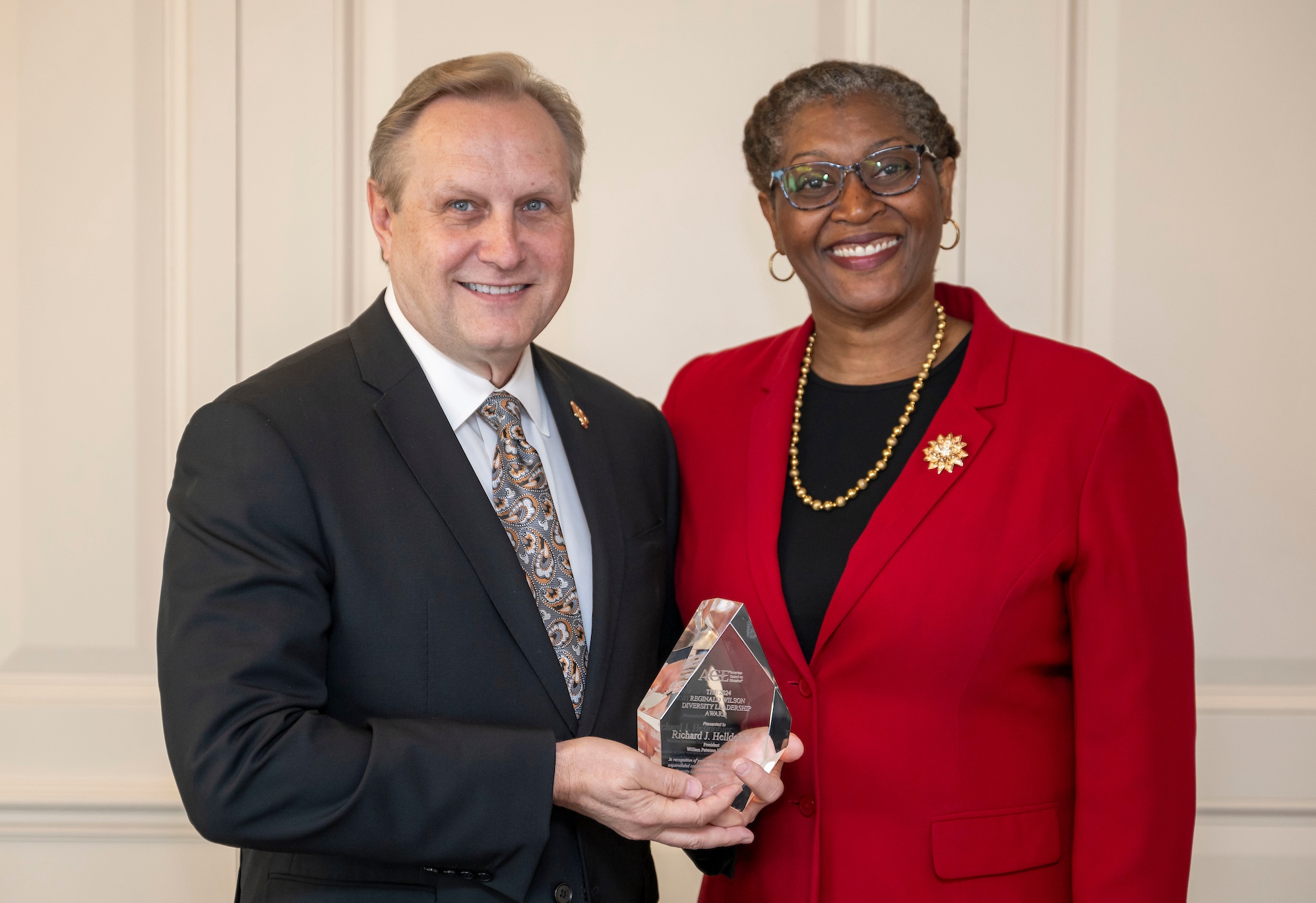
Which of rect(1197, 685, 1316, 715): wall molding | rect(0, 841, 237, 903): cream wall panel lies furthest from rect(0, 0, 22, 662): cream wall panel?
rect(1197, 685, 1316, 715): wall molding

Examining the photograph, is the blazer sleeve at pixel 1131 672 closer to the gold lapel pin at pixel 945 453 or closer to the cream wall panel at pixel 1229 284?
the gold lapel pin at pixel 945 453

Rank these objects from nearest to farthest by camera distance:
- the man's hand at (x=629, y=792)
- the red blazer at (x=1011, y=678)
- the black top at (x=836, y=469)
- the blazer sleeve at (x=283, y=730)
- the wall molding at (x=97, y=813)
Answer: the blazer sleeve at (x=283, y=730) < the man's hand at (x=629, y=792) < the red blazer at (x=1011, y=678) < the black top at (x=836, y=469) < the wall molding at (x=97, y=813)

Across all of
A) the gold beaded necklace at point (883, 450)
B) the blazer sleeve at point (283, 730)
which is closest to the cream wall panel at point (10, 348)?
the blazer sleeve at point (283, 730)

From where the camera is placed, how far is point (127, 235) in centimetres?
287

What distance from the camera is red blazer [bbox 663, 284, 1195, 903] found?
5.98 ft

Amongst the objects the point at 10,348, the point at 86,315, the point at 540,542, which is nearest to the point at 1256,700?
A: the point at 540,542

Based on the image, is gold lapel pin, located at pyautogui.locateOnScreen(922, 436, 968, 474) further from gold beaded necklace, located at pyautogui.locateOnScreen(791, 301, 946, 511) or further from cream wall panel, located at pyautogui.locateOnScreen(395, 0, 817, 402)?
cream wall panel, located at pyautogui.locateOnScreen(395, 0, 817, 402)

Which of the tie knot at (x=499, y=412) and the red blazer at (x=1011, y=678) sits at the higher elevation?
the tie knot at (x=499, y=412)

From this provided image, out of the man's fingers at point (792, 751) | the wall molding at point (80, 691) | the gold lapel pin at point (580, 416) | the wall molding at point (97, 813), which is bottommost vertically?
the wall molding at point (97, 813)

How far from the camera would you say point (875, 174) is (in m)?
2.02

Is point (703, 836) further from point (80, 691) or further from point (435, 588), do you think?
point (80, 691)

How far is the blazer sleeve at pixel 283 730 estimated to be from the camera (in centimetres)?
149

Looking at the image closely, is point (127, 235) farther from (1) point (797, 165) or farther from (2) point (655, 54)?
(1) point (797, 165)

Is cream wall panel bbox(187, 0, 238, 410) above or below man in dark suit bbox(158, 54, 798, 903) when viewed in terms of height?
above
